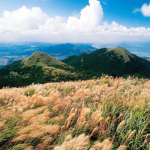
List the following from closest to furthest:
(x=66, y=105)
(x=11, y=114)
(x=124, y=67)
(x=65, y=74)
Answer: (x=11, y=114) → (x=66, y=105) → (x=65, y=74) → (x=124, y=67)

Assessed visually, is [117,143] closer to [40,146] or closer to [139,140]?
[139,140]

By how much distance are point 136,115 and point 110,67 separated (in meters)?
190

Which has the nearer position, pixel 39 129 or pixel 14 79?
pixel 39 129

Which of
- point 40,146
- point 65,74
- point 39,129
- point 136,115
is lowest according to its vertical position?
point 65,74

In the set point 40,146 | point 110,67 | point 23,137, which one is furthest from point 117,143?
point 110,67

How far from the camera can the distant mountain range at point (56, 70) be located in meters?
97.4

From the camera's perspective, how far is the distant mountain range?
97369 mm

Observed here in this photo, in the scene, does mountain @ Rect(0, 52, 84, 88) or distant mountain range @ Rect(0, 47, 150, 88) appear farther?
distant mountain range @ Rect(0, 47, 150, 88)

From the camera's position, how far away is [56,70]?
11069 cm

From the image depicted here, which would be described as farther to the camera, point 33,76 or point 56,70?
point 56,70

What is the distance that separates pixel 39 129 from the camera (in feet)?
7.89

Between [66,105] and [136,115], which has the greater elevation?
[136,115]

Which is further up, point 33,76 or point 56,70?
point 56,70

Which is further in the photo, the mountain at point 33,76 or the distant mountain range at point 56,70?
the distant mountain range at point 56,70
